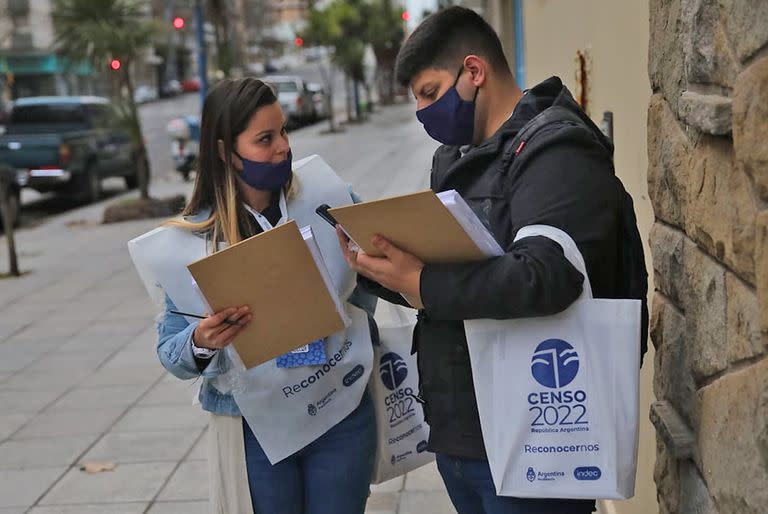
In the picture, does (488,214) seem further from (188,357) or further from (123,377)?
(123,377)

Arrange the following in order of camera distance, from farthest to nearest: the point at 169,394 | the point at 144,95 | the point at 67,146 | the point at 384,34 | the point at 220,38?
the point at 144,95 → the point at 384,34 → the point at 220,38 → the point at 67,146 → the point at 169,394

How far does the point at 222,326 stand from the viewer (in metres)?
2.34

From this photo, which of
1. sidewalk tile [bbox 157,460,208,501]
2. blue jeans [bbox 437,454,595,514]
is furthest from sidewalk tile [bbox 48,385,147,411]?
blue jeans [bbox 437,454,595,514]

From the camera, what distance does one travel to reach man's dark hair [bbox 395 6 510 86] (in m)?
2.15

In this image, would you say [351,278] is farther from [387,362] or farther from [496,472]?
[496,472]

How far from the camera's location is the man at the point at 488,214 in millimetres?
1871

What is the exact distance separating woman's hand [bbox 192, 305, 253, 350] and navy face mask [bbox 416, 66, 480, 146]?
24.3 inches

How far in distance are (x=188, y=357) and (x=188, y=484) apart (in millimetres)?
2424

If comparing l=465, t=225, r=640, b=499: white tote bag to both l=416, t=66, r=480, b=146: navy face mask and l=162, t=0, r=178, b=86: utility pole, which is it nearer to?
l=416, t=66, r=480, b=146: navy face mask

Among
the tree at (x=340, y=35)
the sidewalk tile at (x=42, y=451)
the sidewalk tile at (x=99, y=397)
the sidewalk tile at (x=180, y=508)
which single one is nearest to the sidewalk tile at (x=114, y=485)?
the sidewalk tile at (x=180, y=508)

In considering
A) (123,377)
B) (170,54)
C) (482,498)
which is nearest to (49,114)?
(123,377)

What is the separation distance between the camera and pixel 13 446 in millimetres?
5434

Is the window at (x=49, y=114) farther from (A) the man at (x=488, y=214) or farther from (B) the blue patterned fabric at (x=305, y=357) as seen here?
(A) the man at (x=488, y=214)

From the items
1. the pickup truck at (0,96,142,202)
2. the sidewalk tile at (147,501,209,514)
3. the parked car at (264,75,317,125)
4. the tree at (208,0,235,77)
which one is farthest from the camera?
the parked car at (264,75,317,125)
